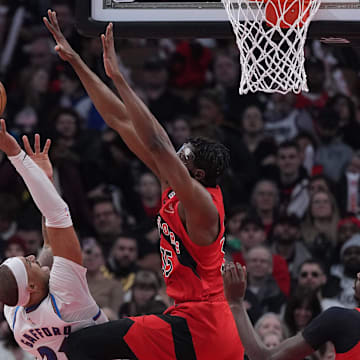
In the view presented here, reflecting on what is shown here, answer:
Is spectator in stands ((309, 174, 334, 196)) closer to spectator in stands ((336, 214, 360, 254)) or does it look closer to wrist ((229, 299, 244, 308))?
spectator in stands ((336, 214, 360, 254))

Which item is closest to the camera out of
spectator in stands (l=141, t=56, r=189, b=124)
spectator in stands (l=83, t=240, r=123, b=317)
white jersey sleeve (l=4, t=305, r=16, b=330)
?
white jersey sleeve (l=4, t=305, r=16, b=330)

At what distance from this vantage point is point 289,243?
793 centimetres

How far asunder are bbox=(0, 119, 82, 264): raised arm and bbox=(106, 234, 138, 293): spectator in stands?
3215 millimetres

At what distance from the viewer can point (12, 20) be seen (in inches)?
403

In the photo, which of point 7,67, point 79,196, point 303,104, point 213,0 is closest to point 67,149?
point 79,196

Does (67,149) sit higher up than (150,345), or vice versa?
(67,149)

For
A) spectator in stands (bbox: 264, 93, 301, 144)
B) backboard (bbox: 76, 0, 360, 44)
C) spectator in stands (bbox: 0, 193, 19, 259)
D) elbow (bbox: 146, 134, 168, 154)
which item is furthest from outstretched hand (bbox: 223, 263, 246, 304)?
spectator in stands (bbox: 264, 93, 301, 144)

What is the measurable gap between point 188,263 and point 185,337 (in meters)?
0.39

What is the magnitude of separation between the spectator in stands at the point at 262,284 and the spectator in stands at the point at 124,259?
1.06 m

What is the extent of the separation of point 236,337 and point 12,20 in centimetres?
671

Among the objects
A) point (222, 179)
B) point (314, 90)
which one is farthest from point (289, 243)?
point (314, 90)

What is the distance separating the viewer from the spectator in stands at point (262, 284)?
7223 mm

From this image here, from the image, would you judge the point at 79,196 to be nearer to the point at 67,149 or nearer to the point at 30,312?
the point at 67,149

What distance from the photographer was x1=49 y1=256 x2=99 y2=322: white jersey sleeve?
4570 mm
